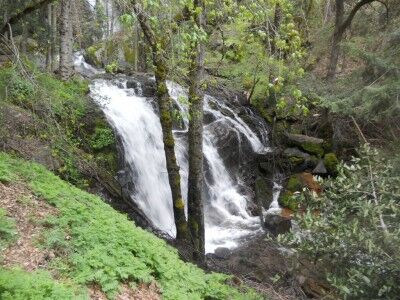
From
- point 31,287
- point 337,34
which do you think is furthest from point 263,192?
point 31,287

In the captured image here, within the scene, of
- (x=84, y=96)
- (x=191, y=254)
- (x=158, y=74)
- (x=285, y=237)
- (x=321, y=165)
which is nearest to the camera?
(x=285, y=237)

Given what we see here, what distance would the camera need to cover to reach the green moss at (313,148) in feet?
52.1

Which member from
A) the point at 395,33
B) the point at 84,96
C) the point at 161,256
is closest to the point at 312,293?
the point at 161,256

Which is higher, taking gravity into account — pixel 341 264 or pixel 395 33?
pixel 395 33

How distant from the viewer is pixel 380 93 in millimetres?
11008

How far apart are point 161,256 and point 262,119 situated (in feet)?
39.5

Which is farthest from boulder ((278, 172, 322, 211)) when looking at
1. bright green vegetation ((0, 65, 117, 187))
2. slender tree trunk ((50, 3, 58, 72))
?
slender tree trunk ((50, 3, 58, 72))

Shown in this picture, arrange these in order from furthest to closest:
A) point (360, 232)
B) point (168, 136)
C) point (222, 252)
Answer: point (222, 252)
point (168, 136)
point (360, 232)

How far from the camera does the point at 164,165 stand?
1292cm

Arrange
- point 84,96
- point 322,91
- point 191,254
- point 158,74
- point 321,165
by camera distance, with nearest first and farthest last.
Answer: point 158,74
point 191,254
point 84,96
point 322,91
point 321,165

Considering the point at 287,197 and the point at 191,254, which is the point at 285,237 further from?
the point at 287,197

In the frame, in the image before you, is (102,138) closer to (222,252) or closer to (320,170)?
(222,252)

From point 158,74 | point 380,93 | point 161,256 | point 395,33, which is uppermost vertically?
point 395,33

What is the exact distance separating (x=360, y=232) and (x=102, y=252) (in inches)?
139
